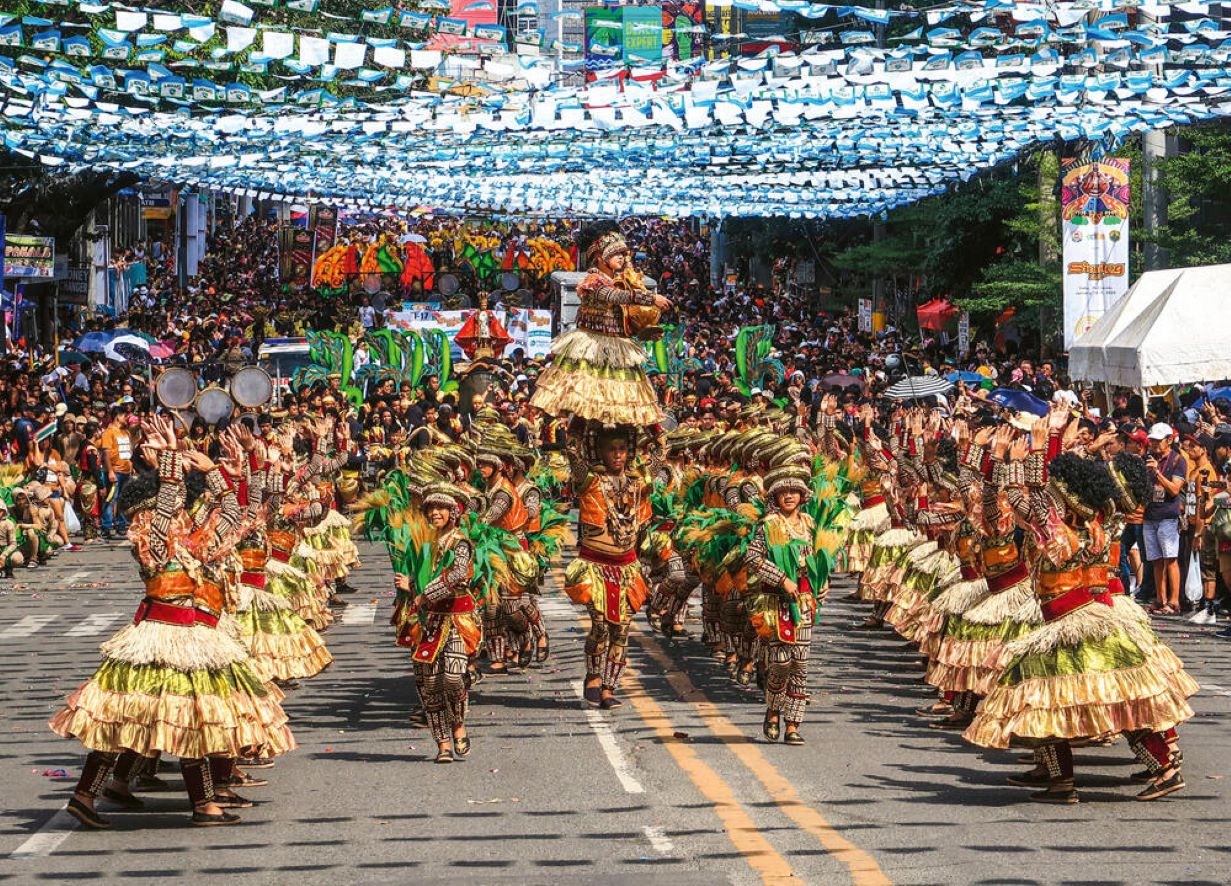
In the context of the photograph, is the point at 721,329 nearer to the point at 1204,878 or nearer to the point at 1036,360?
the point at 1036,360

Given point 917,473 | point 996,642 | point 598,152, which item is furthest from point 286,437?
point 598,152

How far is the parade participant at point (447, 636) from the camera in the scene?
11680mm

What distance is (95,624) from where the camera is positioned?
1891 centimetres

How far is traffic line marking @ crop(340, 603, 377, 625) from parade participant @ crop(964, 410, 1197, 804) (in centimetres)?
951

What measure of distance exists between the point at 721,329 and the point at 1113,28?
31852 mm

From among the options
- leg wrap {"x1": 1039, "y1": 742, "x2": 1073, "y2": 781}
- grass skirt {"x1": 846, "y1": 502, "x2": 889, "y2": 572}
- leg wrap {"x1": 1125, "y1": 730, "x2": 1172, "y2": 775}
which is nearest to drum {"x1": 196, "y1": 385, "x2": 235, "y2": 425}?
grass skirt {"x1": 846, "y1": 502, "x2": 889, "y2": 572}

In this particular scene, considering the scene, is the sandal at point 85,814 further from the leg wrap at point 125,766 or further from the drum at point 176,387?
the drum at point 176,387

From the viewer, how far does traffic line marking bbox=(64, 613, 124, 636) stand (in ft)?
60.1

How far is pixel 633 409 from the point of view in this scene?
46.5 ft

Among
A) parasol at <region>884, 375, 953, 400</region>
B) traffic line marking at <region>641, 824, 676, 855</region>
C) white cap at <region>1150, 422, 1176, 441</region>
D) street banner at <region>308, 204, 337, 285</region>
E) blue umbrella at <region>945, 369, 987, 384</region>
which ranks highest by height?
street banner at <region>308, 204, 337, 285</region>

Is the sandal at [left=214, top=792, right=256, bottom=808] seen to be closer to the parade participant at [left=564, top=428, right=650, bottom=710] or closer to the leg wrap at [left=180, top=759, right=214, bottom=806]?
the leg wrap at [left=180, top=759, right=214, bottom=806]

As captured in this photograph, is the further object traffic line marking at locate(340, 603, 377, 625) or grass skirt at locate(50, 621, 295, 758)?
traffic line marking at locate(340, 603, 377, 625)

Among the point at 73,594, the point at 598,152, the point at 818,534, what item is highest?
the point at 598,152

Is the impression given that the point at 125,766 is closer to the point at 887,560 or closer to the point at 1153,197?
the point at 887,560
